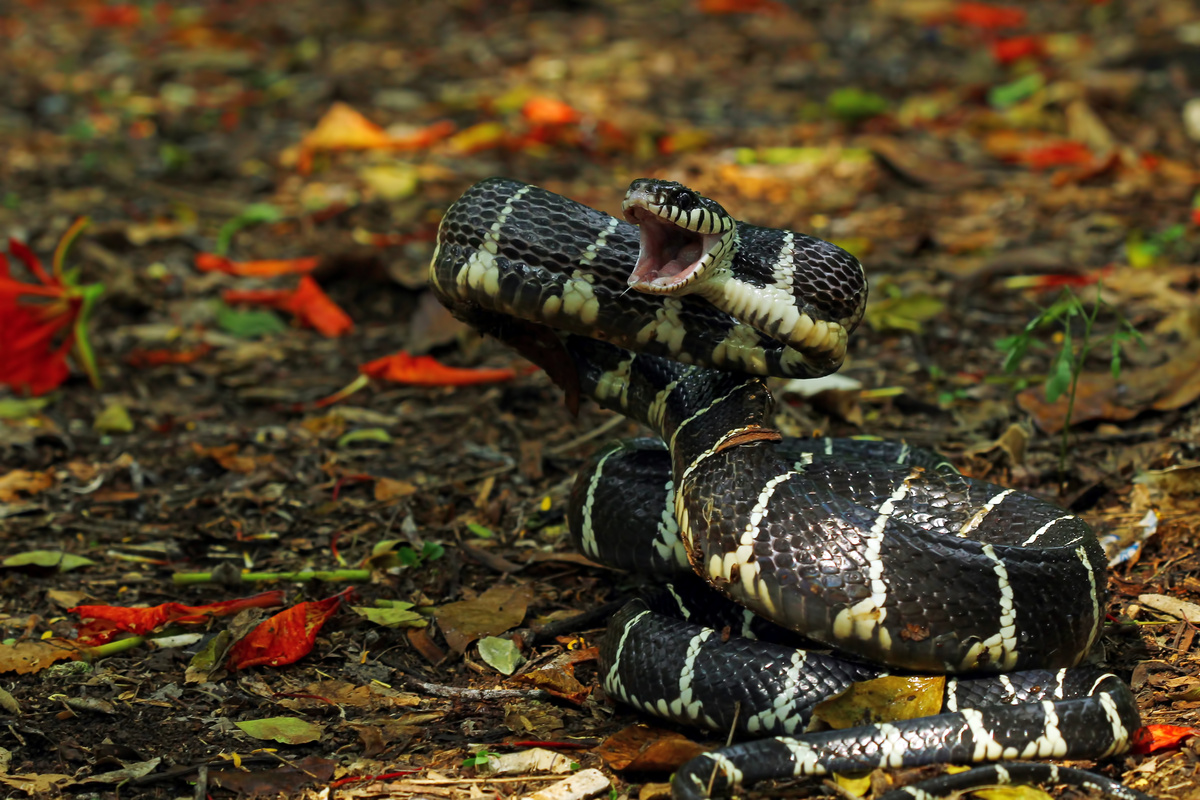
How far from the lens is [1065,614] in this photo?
3986 mm

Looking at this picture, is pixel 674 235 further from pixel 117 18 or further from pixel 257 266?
pixel 117 18

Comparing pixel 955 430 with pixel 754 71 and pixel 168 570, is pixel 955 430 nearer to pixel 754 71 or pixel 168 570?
pixel 168 570

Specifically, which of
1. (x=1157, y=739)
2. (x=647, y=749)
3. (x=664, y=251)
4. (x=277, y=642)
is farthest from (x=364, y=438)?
(x=1157, y=739)

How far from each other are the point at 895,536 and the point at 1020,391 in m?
3.12

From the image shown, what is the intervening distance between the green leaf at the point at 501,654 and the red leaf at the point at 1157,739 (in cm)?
222

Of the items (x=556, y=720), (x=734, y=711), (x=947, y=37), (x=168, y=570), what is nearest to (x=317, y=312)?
(x=168, y=570)

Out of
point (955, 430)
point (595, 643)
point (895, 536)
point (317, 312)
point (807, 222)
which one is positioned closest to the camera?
point (895, 536)

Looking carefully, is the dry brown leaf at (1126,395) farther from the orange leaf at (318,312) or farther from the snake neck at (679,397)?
the orange leaf at (318,312)

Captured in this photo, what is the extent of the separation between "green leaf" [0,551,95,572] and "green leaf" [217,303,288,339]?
2983mm

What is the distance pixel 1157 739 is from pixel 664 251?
2.39 meters

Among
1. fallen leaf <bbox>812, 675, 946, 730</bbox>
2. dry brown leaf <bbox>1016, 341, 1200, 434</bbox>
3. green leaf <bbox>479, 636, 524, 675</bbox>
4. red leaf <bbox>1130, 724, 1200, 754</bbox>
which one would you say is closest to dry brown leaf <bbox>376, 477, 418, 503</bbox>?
green leaf <bbox>479, 636, 524, 675</bbox>

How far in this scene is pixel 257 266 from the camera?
8641mm

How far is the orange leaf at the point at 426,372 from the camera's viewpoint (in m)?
7.24

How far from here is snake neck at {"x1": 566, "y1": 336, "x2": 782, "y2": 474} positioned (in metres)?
4.51
